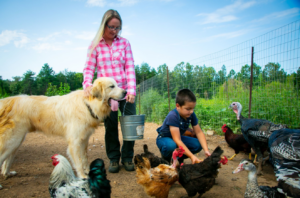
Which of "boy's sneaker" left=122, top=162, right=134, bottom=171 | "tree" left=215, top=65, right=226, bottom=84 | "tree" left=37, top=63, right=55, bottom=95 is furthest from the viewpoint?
"tree" left=37, top=63, right=55, bottom=95

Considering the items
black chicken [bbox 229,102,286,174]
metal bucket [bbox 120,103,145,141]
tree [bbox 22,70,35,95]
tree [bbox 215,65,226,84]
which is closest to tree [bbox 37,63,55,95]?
tree [bbox 22,70,35,95]

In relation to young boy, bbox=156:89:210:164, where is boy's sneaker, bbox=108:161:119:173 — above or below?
below

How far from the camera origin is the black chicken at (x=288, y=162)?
1899 mm

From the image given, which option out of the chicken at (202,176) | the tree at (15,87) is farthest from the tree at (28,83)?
the chicken at (202,176)

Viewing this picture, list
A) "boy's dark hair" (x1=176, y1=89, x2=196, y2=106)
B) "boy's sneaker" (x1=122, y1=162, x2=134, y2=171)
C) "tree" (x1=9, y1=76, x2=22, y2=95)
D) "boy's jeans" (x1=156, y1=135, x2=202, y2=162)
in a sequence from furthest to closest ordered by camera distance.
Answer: "tree" (x1=9, y1=76, x2=22, y2=95)
"boy's sneaker" (x1=122, y1=162, x2=134, y2=171)
"boy's jeans" (x1=156, y1=135, x2=202, y2=162)
"boy's dark hair" (x1=176, y1=89, x2=196, y2=106)

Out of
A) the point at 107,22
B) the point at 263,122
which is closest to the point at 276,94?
the point at 263,122

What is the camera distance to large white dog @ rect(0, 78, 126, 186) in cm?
284

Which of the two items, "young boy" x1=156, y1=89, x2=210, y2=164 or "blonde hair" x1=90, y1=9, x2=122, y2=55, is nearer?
"young boy" x1=156, y1=89, x2=210, y2=164

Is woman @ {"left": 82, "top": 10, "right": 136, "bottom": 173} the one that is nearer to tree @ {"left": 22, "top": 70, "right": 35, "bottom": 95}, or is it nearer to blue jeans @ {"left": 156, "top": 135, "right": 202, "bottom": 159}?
blue jeans @ {"left": 156, "top": 135, "right": 202, "bottom": 159}

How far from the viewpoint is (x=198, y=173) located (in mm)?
2355

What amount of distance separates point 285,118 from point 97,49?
15.3 ft

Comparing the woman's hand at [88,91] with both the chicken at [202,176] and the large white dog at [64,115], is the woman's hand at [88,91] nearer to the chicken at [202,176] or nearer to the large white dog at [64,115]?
the large white dog at [64,115]

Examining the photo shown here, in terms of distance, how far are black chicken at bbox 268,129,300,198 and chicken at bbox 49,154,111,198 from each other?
1.94m

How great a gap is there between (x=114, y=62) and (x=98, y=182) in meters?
2.03
